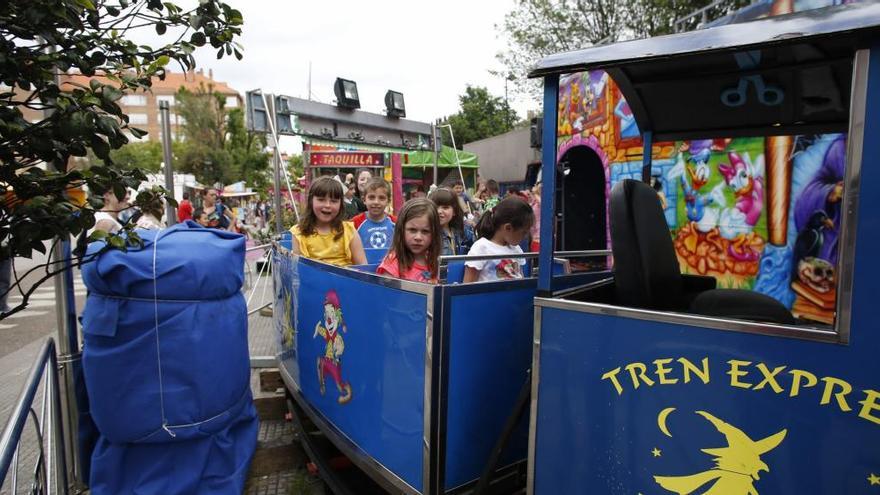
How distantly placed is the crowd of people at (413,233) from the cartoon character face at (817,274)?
341cm

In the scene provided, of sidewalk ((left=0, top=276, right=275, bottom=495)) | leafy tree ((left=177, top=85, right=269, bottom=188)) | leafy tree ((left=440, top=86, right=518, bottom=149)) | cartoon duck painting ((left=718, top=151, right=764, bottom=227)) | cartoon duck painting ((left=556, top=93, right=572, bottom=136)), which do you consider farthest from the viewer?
leafy tree ((left=177, top=85, right=269, bottom=188))

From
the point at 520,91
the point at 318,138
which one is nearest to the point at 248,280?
the point at 318,138

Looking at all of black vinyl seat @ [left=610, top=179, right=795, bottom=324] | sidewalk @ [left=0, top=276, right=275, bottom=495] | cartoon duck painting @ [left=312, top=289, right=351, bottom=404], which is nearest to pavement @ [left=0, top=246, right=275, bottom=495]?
sidewalk @ [left=0, top=276, right=275, bottom=495]

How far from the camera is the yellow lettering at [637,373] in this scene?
153 cm

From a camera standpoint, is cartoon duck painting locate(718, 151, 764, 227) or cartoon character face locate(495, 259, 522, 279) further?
cartoon duck painting locate(718, 151, 764, 227)

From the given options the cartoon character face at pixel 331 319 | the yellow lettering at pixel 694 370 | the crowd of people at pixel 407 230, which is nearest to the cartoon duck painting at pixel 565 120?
the crowd of people at pixel 407 230

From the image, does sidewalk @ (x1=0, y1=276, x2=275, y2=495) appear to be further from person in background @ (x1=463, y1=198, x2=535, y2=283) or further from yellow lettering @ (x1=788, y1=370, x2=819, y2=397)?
yellow lettering @ (x1=788, y1=370, x2=819, y2=397)

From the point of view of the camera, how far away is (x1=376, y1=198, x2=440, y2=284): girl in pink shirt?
272cm

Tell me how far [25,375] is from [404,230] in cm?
442

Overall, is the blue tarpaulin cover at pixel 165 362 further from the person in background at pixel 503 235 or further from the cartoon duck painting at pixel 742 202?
the cartoon duck painting at pixel 742 202

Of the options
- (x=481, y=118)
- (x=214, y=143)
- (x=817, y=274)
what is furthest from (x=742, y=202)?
(x=214, y=143)

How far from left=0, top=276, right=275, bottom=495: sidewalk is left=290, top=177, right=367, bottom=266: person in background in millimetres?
1765

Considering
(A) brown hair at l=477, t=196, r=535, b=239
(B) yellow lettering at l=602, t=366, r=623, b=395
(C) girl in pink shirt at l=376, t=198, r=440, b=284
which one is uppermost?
(A) brown hair at l=477, t=196, r=535, b=239

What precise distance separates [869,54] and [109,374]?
9.53ft
